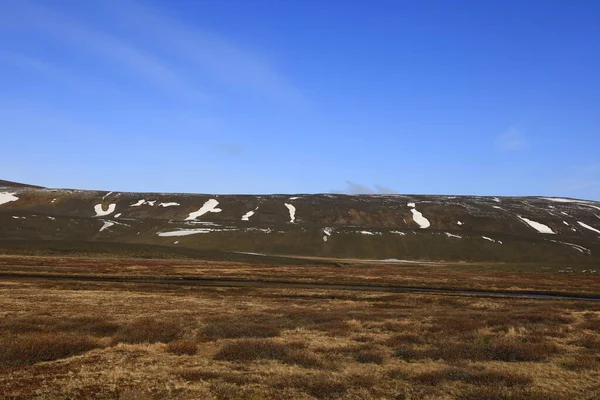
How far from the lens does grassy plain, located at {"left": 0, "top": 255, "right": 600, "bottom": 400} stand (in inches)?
637

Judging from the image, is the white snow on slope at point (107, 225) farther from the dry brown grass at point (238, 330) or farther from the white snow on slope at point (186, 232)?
the dry brown grass at point (238, 330)

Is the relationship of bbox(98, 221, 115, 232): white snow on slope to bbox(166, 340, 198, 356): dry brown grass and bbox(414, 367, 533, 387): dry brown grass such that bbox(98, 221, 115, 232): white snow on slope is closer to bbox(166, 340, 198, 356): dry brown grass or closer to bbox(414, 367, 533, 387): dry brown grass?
bbox(166, 340, 198, 356): dry brown grass

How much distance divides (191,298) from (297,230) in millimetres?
137920

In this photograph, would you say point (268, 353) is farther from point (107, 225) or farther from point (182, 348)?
point (107, 225)

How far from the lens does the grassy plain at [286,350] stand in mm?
16188

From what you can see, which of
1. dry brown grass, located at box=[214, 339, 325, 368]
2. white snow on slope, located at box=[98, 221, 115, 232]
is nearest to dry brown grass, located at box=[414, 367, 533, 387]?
dry brown grass, located at box=[214, 339, 325, 368]

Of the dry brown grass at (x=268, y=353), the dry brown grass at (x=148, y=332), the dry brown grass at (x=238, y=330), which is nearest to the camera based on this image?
the dry brown grass at (x=268, y=353)

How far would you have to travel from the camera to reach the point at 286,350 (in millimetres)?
21734

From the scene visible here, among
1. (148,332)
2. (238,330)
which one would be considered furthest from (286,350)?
(148,332)

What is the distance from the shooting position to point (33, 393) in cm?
1473

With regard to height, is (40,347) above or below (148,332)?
above

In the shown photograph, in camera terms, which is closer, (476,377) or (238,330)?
(476,377)

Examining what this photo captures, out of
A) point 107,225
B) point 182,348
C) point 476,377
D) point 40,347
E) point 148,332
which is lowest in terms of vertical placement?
point 107,225

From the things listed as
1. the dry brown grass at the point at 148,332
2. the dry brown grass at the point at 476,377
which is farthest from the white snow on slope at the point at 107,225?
the dry brown grass at the point at 476,377
